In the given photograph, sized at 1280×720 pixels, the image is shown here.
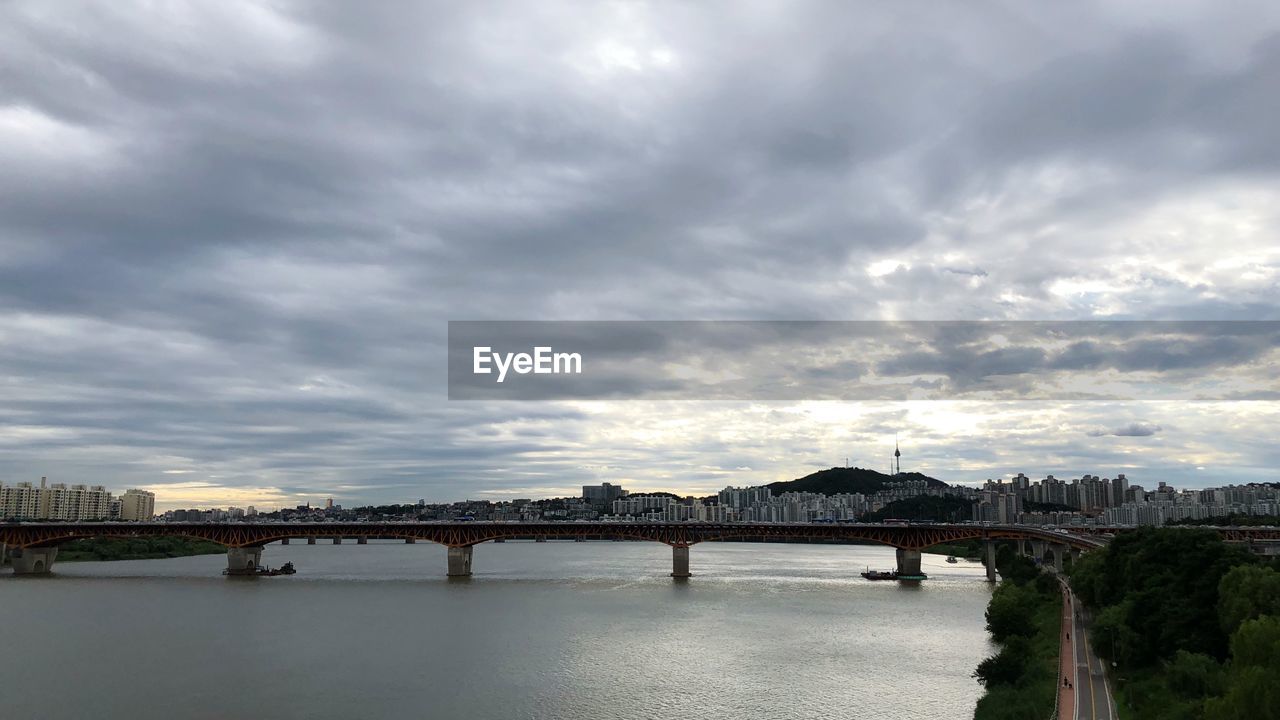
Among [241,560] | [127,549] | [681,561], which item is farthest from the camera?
[127,549]

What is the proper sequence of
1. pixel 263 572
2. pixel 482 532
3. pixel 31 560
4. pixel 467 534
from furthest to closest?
pixel 482 532 < pixel 467 534 < pixel 31 560 < pixel 263 572

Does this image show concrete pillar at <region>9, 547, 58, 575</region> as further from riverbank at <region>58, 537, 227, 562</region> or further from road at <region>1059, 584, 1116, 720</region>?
road at <region>1059, 584, 1116, 720</region>

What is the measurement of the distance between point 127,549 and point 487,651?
130 metres

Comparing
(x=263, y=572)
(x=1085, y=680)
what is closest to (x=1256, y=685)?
(x=1085, y=680)

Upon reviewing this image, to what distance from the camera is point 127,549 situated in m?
155

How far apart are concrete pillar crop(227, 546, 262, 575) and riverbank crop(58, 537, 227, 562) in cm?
2979

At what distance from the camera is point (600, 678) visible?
45938mm

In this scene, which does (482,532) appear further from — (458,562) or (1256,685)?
(1256,685)

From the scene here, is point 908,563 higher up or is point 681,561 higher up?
point 681,561

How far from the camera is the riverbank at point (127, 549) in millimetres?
147375

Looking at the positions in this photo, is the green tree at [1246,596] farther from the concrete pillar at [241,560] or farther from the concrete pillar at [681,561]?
the concrete pillar at [241,560]

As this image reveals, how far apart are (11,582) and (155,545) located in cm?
6524

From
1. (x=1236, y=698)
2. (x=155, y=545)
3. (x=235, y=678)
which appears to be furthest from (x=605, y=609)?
(x=155, y=545)

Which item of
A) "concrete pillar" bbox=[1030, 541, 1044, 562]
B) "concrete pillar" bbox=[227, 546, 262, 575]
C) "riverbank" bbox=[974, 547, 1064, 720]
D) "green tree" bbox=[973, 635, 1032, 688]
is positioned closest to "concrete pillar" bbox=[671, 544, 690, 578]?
"riverbank" bbox=[974, 547, 1064, 720]
